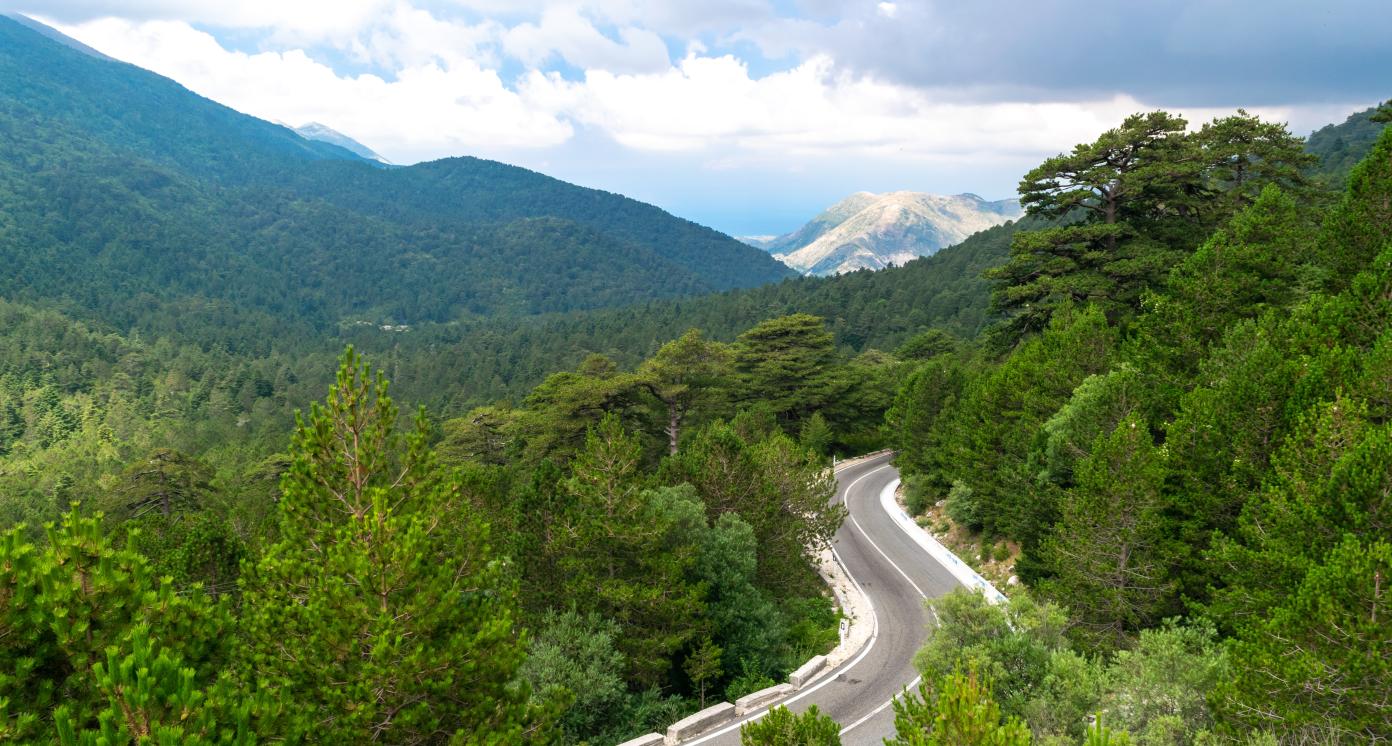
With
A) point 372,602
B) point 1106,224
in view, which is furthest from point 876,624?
point 1106,224

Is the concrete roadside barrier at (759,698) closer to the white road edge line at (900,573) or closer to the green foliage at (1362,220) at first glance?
the white road edge line at (900,573)

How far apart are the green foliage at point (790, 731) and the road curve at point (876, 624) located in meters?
2.13

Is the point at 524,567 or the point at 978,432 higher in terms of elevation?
the point at 978,432

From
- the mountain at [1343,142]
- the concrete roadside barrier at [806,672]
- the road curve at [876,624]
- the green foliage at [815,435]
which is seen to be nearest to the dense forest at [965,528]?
the concrete roadside barrier at [806,672]

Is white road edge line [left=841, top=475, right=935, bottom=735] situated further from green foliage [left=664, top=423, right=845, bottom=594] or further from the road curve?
green foliage [left=664, top=423, right=845, bottom=594]

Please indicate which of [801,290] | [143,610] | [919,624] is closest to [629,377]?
[919,624]

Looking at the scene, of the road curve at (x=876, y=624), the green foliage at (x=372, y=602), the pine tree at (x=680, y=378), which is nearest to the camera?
the green foliage at (x=372, y=602)

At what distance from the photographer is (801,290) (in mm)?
169875

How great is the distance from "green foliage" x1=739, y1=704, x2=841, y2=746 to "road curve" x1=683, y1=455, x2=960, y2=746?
2126 millimetres

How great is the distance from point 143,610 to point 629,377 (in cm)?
3781

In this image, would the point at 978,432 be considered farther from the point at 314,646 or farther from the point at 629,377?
the point at 314,646

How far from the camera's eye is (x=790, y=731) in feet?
33.6

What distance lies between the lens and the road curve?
Answer: 1680 cm

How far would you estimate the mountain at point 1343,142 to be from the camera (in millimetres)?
105812
